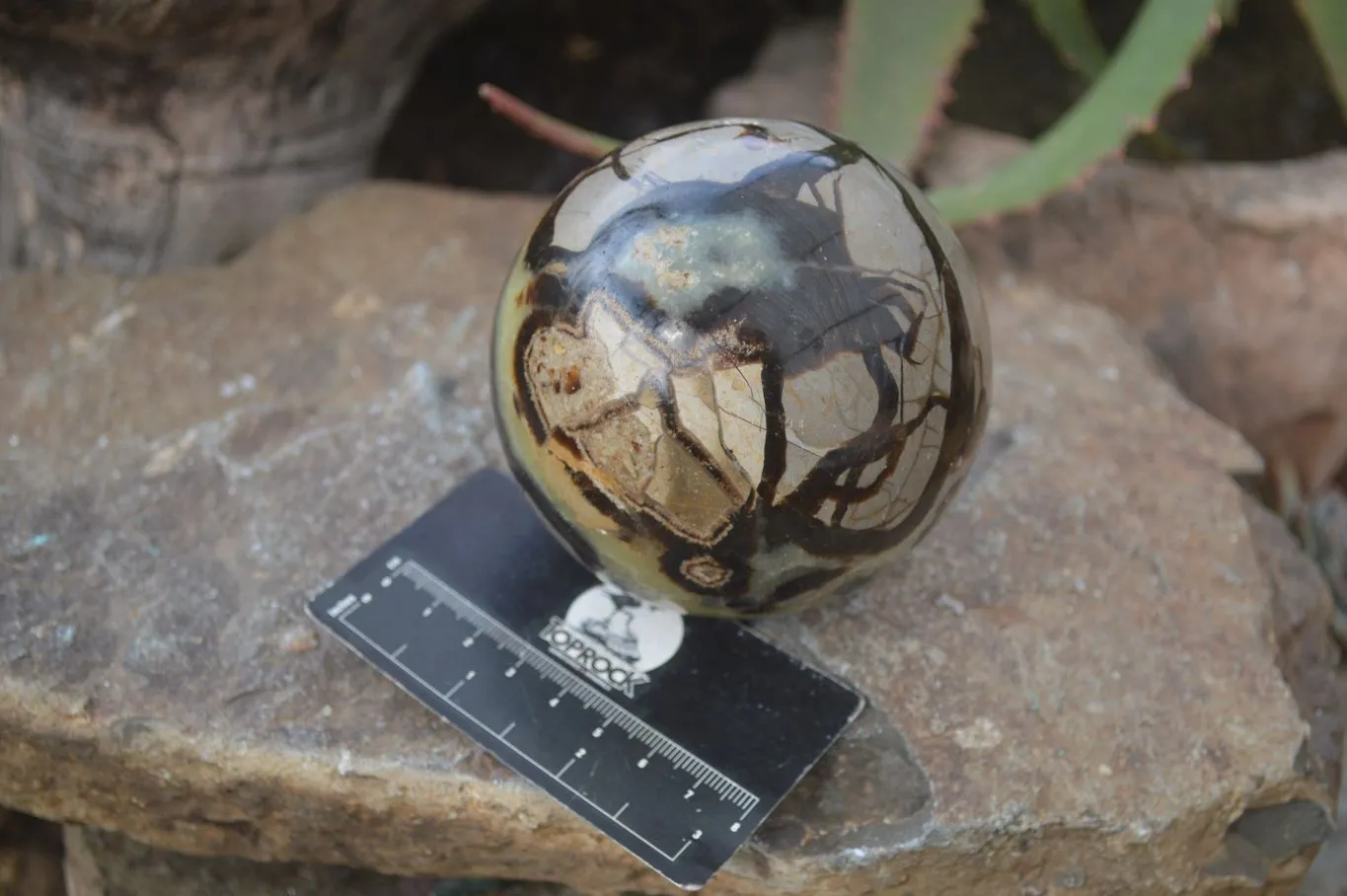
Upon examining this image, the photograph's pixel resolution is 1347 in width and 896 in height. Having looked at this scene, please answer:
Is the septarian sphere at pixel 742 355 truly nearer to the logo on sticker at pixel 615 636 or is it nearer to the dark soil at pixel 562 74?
the logo on sticker at pixel 615 636

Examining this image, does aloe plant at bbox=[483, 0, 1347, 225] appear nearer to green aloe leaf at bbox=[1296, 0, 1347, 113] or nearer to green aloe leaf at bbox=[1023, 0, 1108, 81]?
green aloe leaf at bbox=[1296, 0, 1347, 113]

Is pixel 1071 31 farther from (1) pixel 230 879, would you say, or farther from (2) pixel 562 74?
(1) pixel 230 879

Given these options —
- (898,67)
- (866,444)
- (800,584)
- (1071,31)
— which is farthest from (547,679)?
(1071,31)

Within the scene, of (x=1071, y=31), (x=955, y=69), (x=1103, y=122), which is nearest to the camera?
(x=1103, y=122)

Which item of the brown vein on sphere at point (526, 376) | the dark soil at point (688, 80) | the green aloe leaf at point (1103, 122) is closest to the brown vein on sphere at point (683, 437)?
the brown vein on sphere at point (526, 376)

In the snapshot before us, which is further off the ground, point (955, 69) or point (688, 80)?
point (955, 69)

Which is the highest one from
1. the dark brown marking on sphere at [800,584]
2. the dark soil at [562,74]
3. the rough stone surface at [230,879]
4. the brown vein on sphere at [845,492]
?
the brown vein on sphere at [845,492]
